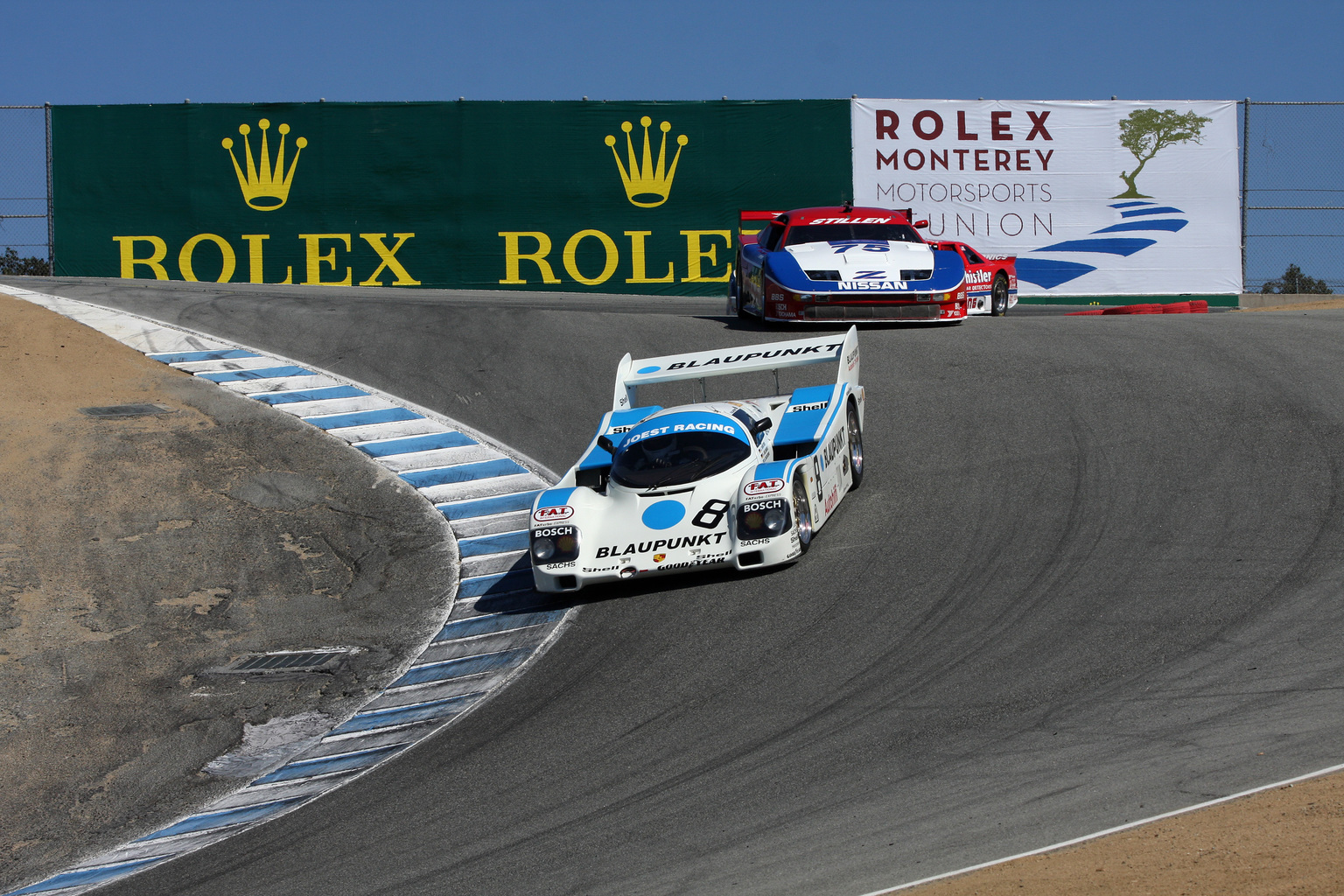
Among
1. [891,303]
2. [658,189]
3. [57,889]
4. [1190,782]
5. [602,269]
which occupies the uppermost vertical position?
[658,189]

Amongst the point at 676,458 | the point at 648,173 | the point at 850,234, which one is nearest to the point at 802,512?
the point at 676,458

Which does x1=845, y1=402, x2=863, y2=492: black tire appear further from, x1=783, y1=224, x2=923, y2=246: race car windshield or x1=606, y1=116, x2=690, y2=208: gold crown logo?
x1=606, y1=116, x2=690, y2=208: gold crown logo

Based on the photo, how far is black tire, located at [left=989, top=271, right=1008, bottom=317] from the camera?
18203mm

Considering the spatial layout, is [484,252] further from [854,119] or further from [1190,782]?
[1190,782]

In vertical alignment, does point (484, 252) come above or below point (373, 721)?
above

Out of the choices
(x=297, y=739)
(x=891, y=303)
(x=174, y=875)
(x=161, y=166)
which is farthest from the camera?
(x=161, y=166)

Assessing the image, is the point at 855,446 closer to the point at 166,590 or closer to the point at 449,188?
the point at 166,590

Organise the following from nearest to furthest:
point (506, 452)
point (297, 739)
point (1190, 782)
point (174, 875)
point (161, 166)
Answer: point (1190, 782)
point (174, 875)
point (297, 739)
point (506, 452)
point (161, 166)

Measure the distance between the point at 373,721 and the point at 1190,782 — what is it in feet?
15.9

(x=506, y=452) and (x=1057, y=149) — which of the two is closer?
(x=506, y=452)

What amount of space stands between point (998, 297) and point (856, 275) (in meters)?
3.90

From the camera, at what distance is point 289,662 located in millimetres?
9109

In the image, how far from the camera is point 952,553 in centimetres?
920

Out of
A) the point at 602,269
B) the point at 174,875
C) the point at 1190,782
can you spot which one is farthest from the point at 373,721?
the point at 602,269
